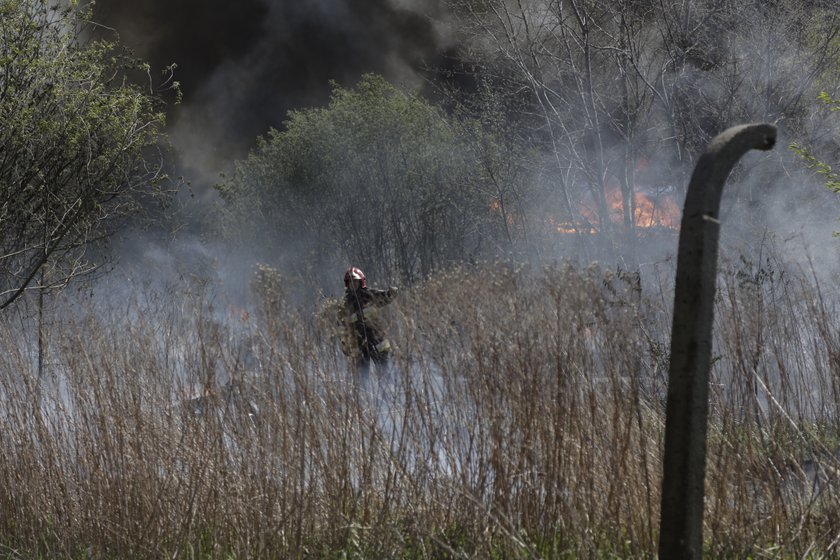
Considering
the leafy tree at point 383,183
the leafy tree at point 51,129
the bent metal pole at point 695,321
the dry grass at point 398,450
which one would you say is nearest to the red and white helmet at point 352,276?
the leafy tree at point 51,129

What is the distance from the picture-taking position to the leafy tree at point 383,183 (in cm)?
1984

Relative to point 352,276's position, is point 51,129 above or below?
above

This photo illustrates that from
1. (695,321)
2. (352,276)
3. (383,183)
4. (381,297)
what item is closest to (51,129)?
(352,276)

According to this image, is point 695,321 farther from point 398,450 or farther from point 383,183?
point 383,183

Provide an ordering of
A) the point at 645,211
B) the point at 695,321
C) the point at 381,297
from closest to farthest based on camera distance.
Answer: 1. the point at 695,321
2. the point at 381,297
3. the point at 645,211

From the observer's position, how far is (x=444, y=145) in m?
19.8

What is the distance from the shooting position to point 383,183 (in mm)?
20719

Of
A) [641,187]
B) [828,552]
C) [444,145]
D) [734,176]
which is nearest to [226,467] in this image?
[828,552]

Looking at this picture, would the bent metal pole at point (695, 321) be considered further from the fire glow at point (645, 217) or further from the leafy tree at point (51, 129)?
the fire glow at point (645, 217)

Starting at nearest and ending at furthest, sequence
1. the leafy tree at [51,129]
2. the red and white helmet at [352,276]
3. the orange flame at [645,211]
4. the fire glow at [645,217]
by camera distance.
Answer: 1. the leafy tree at [51,129]
2. the red and white helmet at [352,276]
3. the fire glow at [645,217]
4. the orange flame at [645,211]

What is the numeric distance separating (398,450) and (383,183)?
17.1m

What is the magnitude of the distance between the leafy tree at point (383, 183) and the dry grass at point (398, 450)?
14396 mm

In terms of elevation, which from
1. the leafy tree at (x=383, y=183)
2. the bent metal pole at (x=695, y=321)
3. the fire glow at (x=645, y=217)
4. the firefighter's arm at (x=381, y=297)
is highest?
the leafy tree at (x=383, y=183)

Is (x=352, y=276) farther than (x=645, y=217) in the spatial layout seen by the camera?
No
